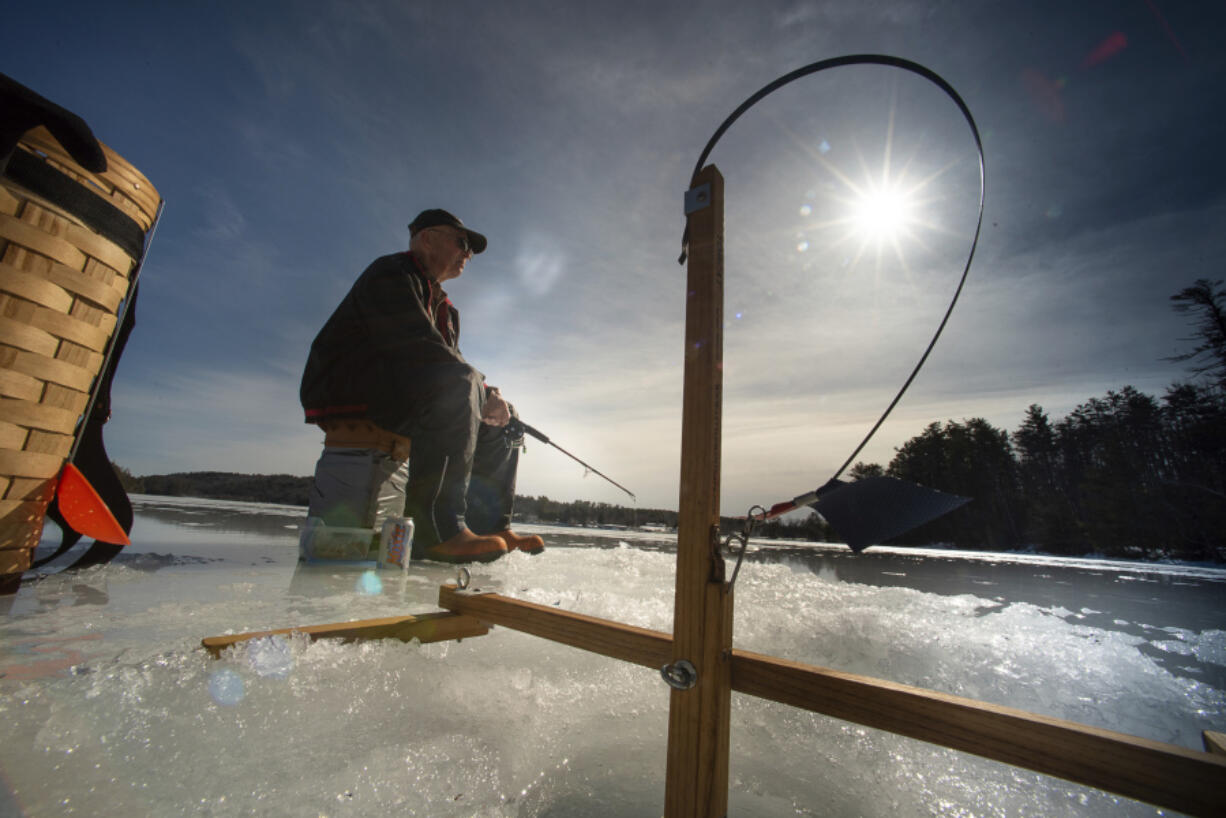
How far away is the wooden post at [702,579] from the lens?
2.30 feet

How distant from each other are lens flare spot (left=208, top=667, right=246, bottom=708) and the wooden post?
854 mm

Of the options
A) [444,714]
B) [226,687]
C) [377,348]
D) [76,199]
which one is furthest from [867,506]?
[377,348]

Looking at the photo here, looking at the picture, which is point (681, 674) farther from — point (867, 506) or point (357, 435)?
point (357, 435)

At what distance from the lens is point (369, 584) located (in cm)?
220

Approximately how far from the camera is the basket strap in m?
1.32

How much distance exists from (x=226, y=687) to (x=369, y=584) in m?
1.39

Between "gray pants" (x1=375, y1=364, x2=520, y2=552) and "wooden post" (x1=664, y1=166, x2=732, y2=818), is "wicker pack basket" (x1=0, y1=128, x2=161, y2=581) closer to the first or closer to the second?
"gray pants" (x1=375, y1=364, x2=520, y2=552)

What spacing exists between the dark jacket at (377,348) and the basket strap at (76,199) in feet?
3.39

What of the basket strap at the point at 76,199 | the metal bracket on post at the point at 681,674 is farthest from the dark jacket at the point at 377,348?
the metal bracket on post at the point at 681,674

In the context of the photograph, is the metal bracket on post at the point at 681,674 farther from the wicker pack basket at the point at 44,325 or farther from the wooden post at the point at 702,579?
the wicker pack basket at the point at 44,325

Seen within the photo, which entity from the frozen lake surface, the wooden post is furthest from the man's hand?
the wooden post

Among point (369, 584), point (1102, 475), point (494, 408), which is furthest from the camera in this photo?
point (1102, 475)

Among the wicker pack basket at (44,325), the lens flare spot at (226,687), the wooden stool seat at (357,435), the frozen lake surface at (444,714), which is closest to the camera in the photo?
the frozen lake surface at (444,714)

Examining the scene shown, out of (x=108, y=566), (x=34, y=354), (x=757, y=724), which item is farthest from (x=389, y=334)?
(x=757, y=724)
